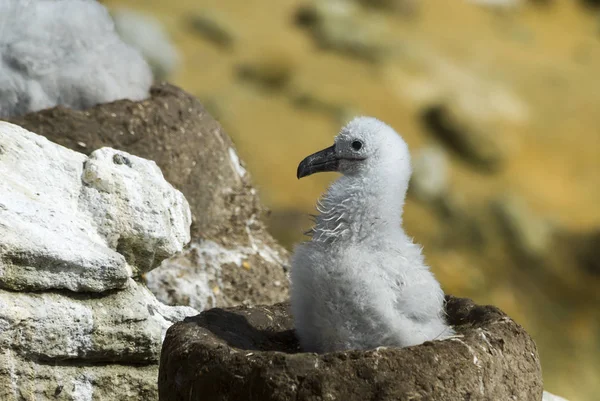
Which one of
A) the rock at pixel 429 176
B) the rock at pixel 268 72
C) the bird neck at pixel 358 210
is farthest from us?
the rock at pixel 268 72

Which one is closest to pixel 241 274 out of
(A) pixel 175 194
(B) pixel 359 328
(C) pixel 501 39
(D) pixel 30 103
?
(A) pixel 175 194

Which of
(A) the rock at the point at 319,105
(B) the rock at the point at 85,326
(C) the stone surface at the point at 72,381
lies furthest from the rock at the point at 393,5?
(C) the stone surface at the point at 72,381

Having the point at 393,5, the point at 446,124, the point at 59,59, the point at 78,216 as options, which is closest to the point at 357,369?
the point at 78,216

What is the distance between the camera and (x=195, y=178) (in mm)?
6578

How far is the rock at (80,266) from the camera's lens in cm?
478

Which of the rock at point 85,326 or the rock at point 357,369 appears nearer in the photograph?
the rock at point 357,369

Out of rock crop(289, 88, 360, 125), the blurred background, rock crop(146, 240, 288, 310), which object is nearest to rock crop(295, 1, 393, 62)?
the blurred background

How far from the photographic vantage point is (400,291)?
4.51m

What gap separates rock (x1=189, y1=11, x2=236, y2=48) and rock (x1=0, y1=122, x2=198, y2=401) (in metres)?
22.7

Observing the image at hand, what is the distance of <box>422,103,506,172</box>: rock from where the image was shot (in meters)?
25.3

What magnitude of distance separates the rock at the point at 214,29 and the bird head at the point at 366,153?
23403 millimetres

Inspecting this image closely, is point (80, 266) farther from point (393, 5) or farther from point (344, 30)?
point (393, 5)

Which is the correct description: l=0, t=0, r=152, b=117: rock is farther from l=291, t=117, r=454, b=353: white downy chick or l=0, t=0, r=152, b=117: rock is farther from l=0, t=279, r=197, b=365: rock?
l=291, t=117, r=454, b=353: white downy chick

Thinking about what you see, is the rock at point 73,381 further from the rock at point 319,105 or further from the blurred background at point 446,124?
the rock at point 319,105
